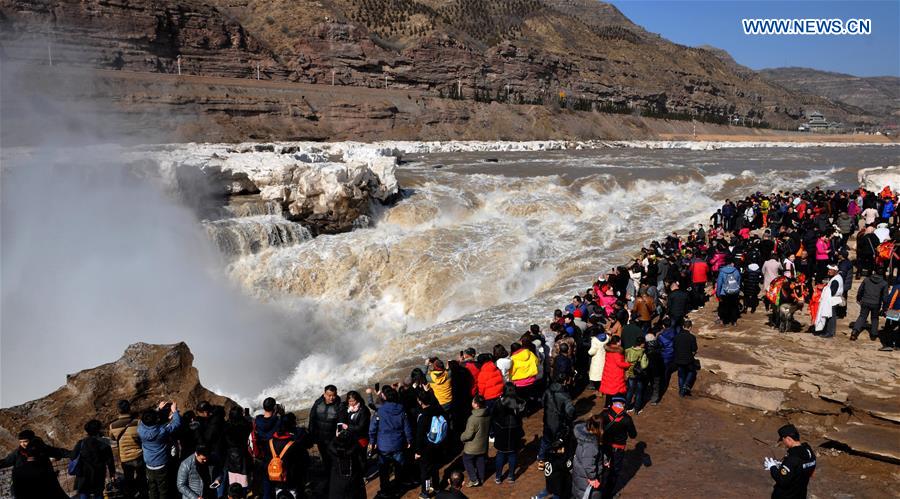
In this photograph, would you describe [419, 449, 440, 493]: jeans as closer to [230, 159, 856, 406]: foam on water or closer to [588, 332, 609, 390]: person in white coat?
[588, 332, 609, 390]: person in white coat

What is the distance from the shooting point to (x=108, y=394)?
6867 millimetres

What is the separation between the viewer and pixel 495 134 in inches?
2485

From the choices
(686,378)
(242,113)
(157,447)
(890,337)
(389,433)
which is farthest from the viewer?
(242,113)

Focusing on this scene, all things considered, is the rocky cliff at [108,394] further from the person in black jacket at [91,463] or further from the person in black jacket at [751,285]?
the person in black jacket at [751,285]

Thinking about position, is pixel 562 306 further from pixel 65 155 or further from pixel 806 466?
pixel 65 155

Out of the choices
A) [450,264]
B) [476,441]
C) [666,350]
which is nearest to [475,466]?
[476,441]

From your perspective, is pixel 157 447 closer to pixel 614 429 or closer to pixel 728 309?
pixel 614 429

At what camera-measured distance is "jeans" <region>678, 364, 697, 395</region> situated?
752cm

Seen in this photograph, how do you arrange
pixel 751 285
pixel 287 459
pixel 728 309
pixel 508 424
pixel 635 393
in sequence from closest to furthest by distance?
pixel 287 459 < pixel 508 424 < pixel 635 393 < pixel 728 309 < pixel 751 285

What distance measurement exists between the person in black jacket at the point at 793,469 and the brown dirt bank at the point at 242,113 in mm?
25263

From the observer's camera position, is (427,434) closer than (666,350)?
Yes

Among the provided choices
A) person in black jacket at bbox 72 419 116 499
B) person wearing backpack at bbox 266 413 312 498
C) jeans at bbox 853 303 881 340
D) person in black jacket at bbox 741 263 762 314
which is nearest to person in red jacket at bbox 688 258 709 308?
person in black jacket at bbox 741 263 762 314

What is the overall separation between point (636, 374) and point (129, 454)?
522 centimetres

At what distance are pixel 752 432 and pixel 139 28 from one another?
207 feet
